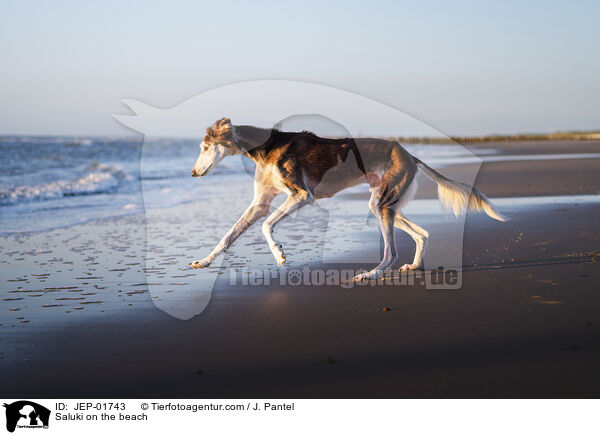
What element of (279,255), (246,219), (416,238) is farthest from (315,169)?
(416,238)

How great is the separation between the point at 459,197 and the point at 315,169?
6.33 feet

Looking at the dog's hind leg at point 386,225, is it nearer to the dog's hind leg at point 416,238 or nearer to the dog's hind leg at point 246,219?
the dog's hind leg at point 416,238

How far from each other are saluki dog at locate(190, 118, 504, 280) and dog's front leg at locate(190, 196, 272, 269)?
1 centimetres

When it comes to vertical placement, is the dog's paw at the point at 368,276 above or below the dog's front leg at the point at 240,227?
below

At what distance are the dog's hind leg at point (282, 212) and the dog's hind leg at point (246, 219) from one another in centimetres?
18

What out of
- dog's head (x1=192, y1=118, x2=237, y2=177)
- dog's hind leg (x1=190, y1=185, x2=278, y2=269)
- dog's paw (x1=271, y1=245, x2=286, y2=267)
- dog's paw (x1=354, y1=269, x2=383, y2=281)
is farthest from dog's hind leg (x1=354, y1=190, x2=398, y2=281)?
dog's head (x1=192, y1=118, x2=237, y2=177)

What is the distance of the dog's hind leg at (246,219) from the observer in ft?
22.5

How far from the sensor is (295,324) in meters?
5.13

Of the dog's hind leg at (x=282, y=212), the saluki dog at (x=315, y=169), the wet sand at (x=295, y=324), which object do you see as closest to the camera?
the wet sand at (x=295, y=324)

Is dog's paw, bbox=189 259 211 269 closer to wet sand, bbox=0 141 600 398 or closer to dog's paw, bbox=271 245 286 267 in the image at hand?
wet sand, bbox=0 141 600 398

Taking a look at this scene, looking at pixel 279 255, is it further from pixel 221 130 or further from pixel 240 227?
pixel 221 130
